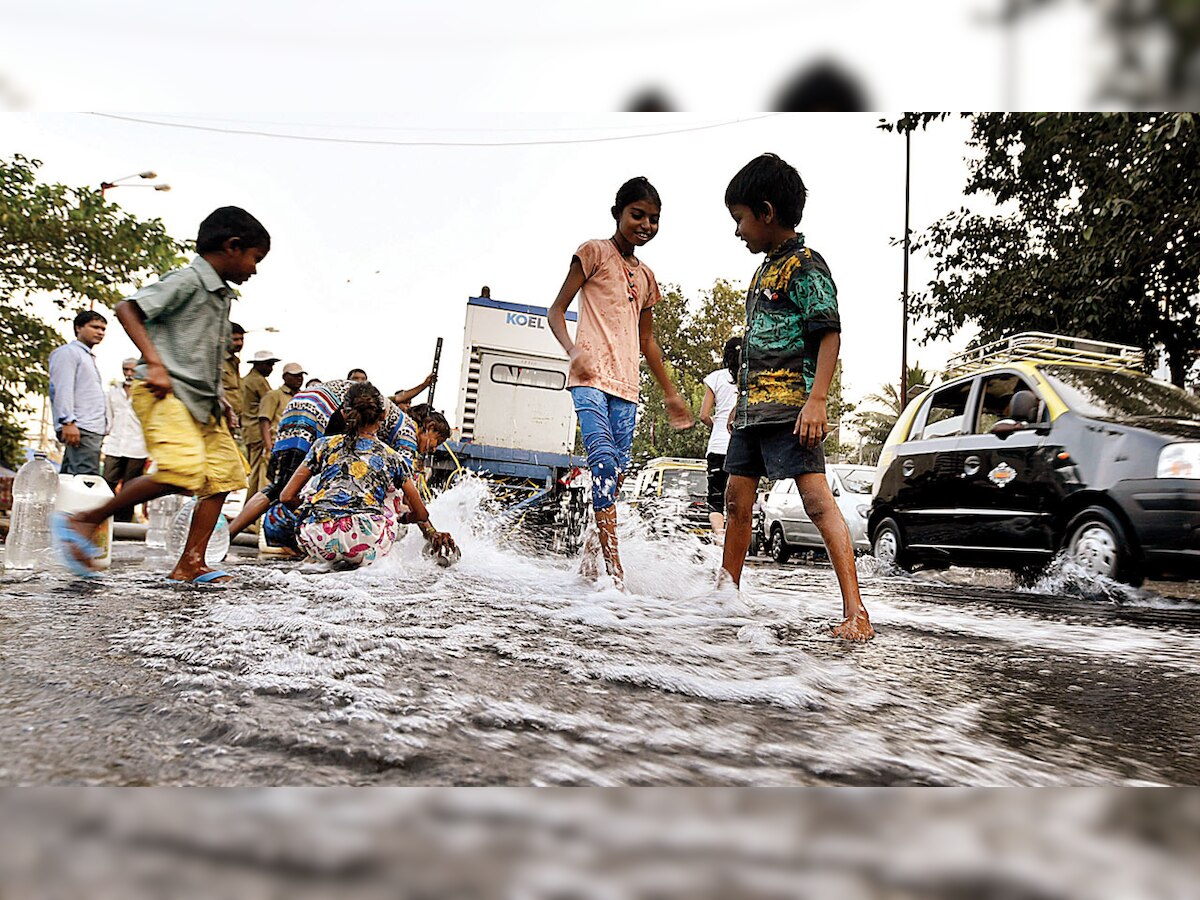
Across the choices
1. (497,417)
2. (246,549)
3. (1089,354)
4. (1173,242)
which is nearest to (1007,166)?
(1173,242)

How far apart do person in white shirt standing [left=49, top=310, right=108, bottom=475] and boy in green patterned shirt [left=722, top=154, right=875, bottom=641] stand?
15.2ft

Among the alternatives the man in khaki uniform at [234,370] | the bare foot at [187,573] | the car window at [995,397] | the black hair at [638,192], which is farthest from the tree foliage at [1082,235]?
the bare foot at [187,573]

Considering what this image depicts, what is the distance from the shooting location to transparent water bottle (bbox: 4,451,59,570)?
5637mm

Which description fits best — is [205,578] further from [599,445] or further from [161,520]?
[161,520]

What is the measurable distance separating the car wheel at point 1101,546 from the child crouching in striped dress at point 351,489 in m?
4.08

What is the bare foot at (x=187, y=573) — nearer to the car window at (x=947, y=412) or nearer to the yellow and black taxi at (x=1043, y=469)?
the yellow and black taxi at (x=1043, y=469)

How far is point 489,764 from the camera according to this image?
1.85 metres

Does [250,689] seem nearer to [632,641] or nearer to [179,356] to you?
[632,641]

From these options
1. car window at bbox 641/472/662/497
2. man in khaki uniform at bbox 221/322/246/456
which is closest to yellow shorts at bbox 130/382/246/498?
man in khaki uniform at bbox 221/322/246/456

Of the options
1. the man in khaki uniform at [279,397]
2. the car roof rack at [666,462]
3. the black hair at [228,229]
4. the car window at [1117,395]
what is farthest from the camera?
the car roof rack at [666,462]

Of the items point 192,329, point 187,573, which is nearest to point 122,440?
point 187,573

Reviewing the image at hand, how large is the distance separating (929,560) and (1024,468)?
50.3 inches

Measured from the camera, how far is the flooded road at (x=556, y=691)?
1885mm
